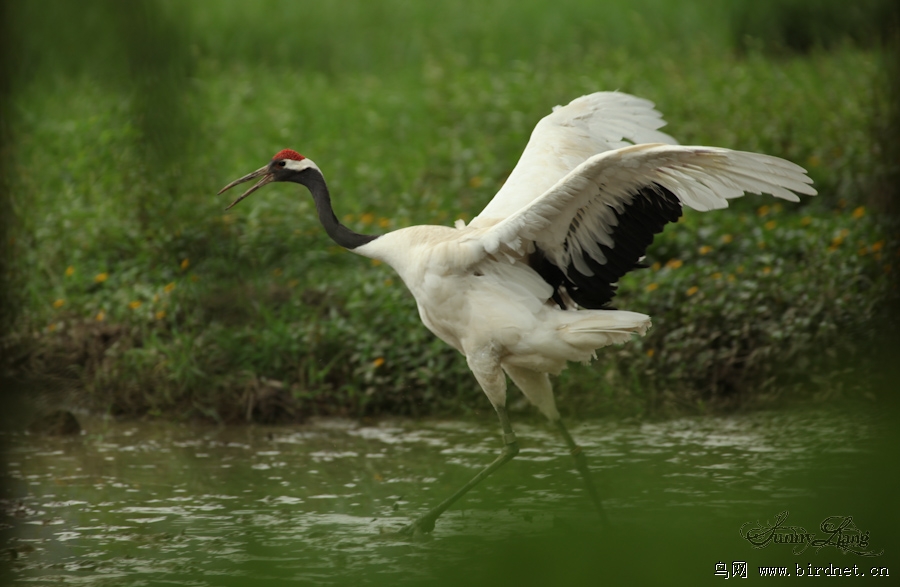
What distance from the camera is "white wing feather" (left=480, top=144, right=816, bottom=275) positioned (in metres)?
3.02

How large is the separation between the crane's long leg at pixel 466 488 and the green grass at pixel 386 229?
1.06 meters

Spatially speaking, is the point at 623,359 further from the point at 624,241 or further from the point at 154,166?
the point at 154,166

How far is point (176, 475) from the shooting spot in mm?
4258

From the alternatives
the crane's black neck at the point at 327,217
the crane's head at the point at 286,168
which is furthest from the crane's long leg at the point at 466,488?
the crane's head at the point at 286,168

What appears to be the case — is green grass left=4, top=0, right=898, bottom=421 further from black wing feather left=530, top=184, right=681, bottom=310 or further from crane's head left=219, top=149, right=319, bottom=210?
black wing feather left=530, top=184, right=681, bottom=310

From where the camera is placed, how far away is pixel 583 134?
4352 mm

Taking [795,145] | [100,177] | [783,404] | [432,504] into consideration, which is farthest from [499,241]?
[795,145]

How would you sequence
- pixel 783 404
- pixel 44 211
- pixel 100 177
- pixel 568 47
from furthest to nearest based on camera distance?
1. pixel 568 47
2. pixel 44 211
3. pixel 100 177
4. pixel 783 404

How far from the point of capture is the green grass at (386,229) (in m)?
4.74

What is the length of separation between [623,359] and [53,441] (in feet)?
8.55

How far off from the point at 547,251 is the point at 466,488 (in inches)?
35.2

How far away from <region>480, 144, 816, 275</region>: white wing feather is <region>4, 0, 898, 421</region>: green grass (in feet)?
3.29
